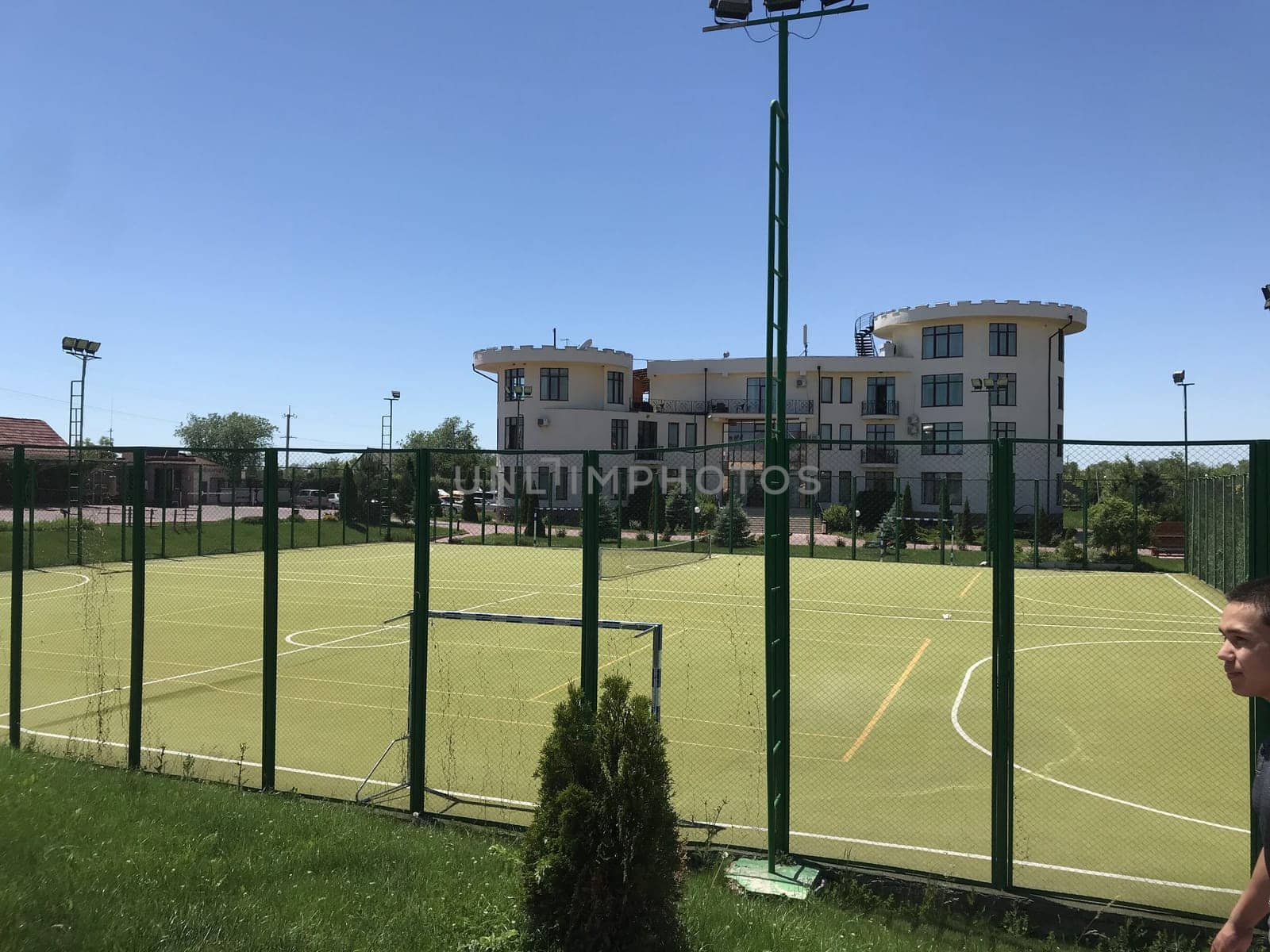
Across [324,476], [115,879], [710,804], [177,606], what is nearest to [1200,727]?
[710,804]

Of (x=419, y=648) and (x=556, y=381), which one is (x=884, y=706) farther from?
(x=556, y=381)

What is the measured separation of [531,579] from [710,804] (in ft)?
69.8

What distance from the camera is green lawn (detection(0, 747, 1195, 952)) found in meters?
4.52

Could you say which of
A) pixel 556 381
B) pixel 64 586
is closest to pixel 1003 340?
pixel 556 381

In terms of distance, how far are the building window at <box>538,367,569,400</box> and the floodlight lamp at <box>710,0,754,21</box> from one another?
5459 cm

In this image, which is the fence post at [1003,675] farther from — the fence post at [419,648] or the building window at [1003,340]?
the building window at [1003,340]

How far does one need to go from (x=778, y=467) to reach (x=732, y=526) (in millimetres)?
15567

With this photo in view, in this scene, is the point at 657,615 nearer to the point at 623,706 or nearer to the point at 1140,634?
the point at 1140,634

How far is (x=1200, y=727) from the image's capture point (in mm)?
11195

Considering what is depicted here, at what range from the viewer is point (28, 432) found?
50.3m

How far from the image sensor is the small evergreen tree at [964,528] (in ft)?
95.2

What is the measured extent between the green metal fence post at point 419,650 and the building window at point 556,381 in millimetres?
53464

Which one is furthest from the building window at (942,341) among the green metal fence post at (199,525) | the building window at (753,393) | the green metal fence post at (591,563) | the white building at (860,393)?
the green metal fence post at (591,563)

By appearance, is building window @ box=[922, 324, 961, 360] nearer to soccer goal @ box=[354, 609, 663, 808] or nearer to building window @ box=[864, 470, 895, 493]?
building window @ box=[864, 470, 895, 493]
